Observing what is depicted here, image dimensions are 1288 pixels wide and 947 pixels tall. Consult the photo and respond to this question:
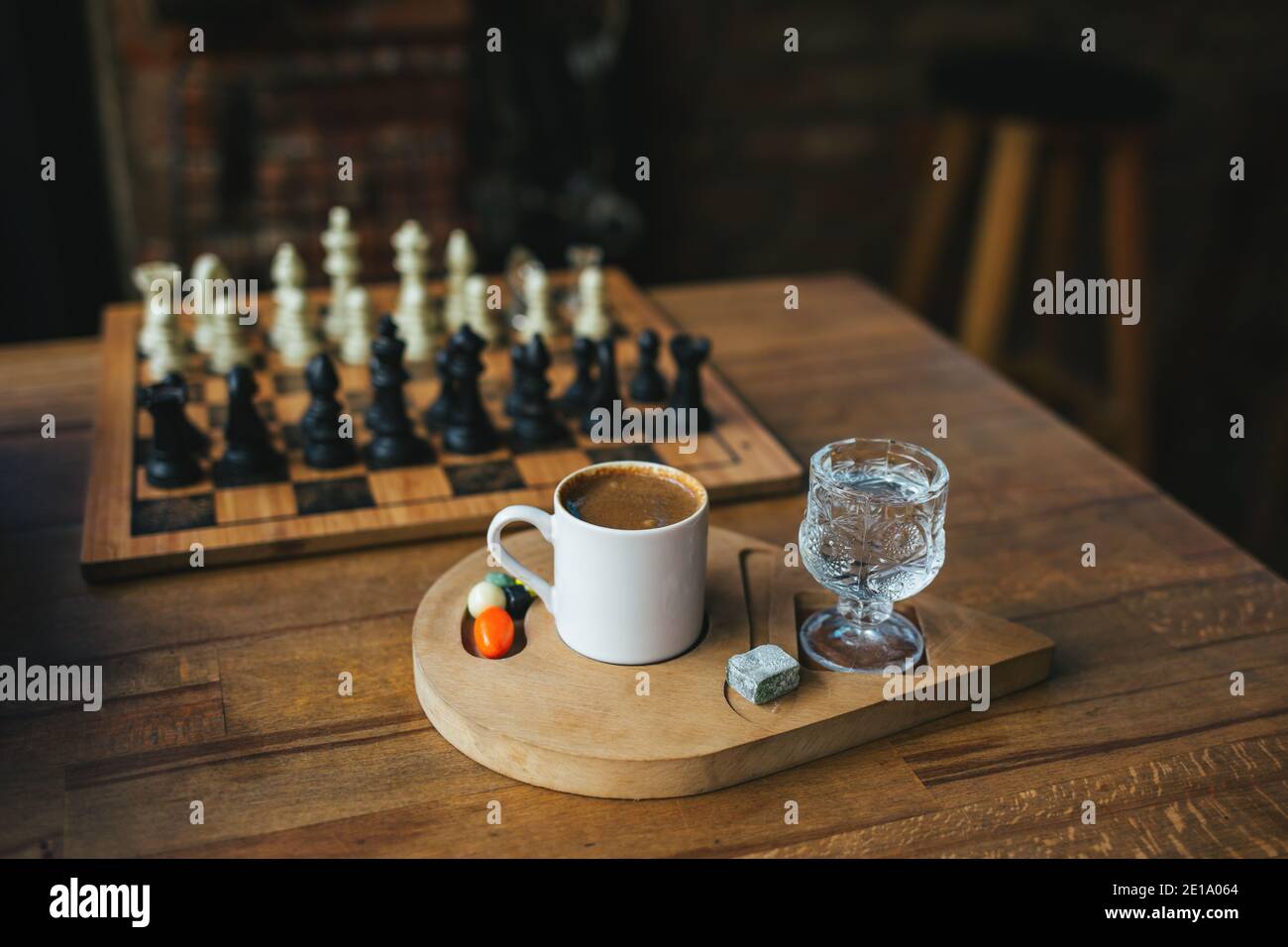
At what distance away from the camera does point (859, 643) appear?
0.98 metres

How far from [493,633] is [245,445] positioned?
0.45 metres

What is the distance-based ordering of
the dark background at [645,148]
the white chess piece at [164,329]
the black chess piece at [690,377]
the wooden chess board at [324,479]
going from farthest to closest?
the dark background at [645,148] → the white chess piece at [164,329] → the black chess piece at [690,377] → the wooden chess board at [324,479]

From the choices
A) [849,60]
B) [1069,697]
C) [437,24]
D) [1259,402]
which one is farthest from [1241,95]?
[1069,697]

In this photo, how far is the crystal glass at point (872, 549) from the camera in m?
0.92

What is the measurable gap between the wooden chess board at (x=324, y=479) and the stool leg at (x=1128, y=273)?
136 cm

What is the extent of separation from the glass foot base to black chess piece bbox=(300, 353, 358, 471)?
1.78ft

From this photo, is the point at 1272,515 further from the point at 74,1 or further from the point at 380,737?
the point at 74,1

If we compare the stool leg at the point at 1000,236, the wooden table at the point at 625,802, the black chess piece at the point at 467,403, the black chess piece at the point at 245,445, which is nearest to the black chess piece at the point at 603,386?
the black chess piece at the point at 467,403

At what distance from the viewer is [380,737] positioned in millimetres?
908

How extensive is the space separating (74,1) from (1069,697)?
2353 mm

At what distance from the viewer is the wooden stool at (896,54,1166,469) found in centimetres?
245

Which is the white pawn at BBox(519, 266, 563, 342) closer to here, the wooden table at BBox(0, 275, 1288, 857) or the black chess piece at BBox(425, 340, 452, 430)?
the black chess piece at BBox(425, 340, 452, 430)

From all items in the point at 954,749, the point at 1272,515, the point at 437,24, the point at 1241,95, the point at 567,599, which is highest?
the point at 437,24

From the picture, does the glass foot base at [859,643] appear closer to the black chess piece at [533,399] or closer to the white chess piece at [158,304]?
the black chess piece at [533,399]
